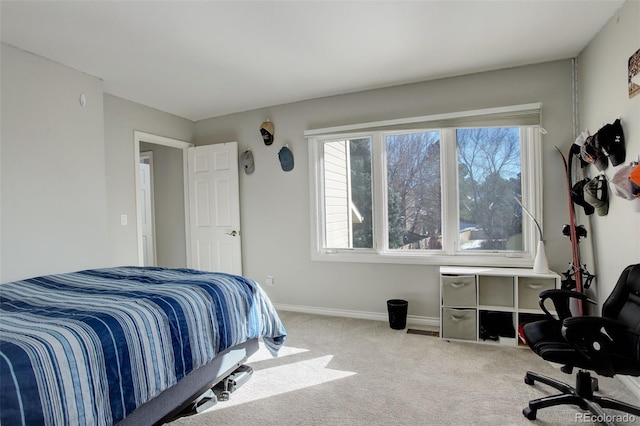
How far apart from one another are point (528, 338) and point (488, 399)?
0.48 metres

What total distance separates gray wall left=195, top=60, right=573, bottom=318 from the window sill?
0.07 meters

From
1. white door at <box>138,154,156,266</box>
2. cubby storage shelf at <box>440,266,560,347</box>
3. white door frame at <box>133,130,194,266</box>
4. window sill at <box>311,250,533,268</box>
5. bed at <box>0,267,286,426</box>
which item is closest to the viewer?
bed at <box>0,267,286,426</box>

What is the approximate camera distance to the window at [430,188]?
307cm

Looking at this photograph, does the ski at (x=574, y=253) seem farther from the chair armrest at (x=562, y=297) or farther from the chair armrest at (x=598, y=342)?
the chair armrest at (x=598, y=342)

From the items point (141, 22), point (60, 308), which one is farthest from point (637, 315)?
point (141, 22)

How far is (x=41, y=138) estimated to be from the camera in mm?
2582

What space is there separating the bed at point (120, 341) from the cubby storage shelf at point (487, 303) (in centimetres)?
159

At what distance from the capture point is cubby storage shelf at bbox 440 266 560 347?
2.81m

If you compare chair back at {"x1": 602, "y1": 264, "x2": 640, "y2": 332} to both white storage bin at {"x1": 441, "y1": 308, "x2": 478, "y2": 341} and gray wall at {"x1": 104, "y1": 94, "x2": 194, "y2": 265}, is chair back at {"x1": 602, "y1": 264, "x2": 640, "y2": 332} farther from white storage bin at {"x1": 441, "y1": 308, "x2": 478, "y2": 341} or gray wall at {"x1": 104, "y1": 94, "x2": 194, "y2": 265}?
gray wall at {"x1": 104, "y1": 94, "x2": 194, "y2": 265}

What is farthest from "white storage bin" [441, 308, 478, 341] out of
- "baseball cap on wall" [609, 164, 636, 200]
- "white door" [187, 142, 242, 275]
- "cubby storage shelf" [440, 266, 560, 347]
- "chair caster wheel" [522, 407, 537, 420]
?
"white door" [187, 142, 242, 275]

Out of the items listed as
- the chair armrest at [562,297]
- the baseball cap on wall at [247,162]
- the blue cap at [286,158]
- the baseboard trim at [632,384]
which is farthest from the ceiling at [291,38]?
the baseboard trim at [632,384]

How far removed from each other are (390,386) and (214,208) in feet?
10.0

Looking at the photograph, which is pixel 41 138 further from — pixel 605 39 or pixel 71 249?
pixel 605 39

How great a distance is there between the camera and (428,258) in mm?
3303
